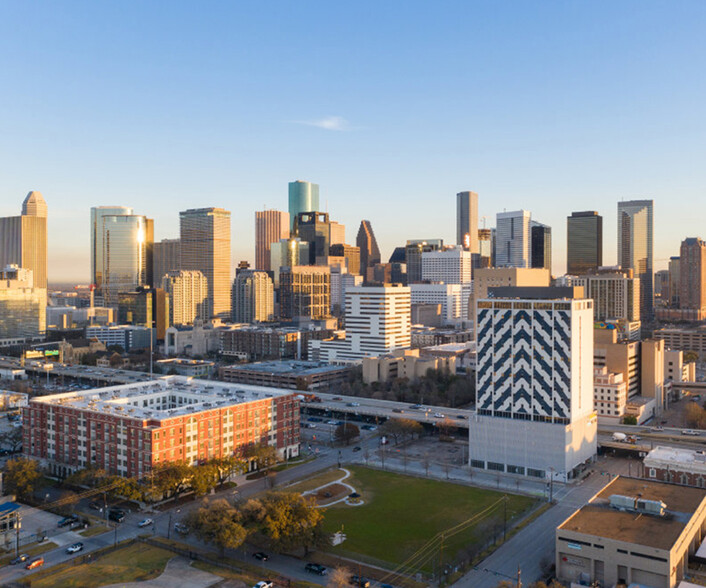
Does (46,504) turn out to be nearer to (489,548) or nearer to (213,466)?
(213,466)

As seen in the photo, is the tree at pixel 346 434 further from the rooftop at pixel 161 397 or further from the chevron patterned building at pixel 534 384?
the chevron patterned building at pixel 534 384

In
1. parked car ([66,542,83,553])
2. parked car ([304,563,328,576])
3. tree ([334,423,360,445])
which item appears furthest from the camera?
tree ([334,423,360,445])

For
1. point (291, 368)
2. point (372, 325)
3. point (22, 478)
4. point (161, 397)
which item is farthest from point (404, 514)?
point (372, 325)

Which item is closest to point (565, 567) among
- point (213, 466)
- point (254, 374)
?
point (213, 466)

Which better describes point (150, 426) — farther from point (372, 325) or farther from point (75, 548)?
point (372, 325)

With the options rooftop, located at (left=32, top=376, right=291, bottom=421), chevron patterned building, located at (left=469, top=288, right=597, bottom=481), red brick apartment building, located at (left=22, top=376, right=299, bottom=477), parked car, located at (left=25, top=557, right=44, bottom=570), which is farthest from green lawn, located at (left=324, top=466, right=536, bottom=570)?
parked car, located at (left=25, top=557, right=44, bottom=570)

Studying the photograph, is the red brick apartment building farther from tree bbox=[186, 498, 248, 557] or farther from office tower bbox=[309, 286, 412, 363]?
office tower bbox=[309, 286, 412, 363]
